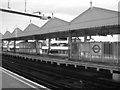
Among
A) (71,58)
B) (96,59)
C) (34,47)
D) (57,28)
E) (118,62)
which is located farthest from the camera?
(34,47)

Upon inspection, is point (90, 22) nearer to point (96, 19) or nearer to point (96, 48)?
point (96, 19)

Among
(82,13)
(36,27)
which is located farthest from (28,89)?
(36,27)

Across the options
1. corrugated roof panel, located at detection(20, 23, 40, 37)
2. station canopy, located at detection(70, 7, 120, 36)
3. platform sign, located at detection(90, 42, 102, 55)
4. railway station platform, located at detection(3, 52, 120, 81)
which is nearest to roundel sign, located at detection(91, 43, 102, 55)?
platform sign, located at detection(90, 42, 102, 55)

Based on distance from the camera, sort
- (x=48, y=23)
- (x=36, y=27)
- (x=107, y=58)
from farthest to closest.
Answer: (x=36, y=27), (x=48, y=23), (x=107, y=58)

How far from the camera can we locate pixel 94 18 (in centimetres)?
2281

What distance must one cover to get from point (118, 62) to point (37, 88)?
487 inches

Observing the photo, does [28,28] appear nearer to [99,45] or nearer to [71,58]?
[71,58]

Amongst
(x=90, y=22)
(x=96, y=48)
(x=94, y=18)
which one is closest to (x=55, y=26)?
(x=90, y=22)

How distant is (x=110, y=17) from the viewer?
66.9ft

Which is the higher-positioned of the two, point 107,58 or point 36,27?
point 36,27

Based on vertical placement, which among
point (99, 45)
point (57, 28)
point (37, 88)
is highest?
point (57, 28)

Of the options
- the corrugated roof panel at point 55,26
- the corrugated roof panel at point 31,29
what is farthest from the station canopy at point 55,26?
the corrugated roof panel at point 31,29

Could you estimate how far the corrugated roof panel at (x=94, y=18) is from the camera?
20.2 metres

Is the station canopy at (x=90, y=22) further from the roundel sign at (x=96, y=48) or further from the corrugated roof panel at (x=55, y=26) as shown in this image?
the roundel sign at (x=96, y=48)
